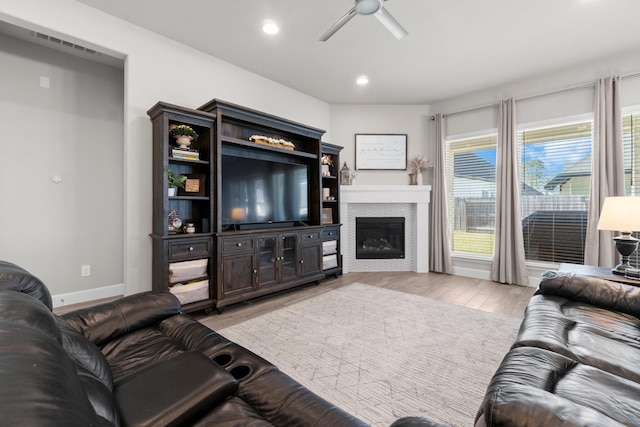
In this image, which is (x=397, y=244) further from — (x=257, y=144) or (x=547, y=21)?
(x=547, y=21)

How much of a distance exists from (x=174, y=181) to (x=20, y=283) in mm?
1793

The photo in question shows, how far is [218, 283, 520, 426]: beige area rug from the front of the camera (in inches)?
66.0

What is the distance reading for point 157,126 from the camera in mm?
2877

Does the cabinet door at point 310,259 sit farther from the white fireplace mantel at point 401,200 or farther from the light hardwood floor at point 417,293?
the white fireplace mantel at point 401,200

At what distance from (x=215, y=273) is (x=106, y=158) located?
208 centimetres

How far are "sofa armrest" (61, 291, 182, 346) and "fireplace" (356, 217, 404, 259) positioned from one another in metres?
3.71

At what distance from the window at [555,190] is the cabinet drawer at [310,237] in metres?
3.08

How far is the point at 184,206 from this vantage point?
3.22m

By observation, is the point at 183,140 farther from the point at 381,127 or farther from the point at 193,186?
the point at 381,127

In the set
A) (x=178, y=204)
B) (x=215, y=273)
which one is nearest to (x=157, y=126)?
(x=178, y=204)

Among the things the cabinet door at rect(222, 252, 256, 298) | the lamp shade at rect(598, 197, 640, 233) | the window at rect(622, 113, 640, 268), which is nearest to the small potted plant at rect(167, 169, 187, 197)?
the cabinet door at rect(222, 252, 256, 298)

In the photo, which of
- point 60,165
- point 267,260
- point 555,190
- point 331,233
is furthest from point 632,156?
point 60,165

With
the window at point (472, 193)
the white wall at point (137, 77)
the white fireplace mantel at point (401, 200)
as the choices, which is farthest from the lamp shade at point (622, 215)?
the white wall at point (137, 77)

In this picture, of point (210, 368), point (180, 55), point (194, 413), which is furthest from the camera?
point (180, 55)
